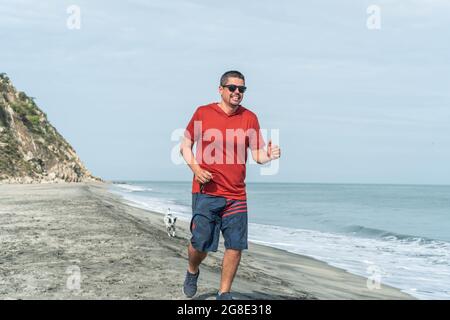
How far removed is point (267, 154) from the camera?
198 inches

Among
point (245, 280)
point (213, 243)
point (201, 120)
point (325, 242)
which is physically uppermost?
point (201, 120)

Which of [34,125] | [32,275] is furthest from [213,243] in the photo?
[34,125]

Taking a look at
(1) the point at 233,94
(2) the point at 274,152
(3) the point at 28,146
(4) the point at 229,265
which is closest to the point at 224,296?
(4) the point at 229,265

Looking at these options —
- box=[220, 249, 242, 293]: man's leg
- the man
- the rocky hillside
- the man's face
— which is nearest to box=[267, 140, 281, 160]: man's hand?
the man

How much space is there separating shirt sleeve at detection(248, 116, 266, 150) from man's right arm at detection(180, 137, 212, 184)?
1.68 ft

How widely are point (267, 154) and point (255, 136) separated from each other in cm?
20

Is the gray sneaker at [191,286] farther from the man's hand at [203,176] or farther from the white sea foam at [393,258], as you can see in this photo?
the white sea foam at [393,258]

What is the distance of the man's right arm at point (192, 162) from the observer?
4.79m

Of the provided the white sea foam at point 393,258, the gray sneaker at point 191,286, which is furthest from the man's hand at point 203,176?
the white sea foam at point 393,258

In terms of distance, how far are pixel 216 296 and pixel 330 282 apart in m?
5.19

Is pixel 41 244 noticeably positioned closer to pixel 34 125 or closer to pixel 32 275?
pixel 32 275

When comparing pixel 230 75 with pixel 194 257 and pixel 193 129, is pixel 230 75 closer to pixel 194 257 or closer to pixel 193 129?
pixel 193 129

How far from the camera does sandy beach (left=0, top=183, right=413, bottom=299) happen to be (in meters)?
5.67
